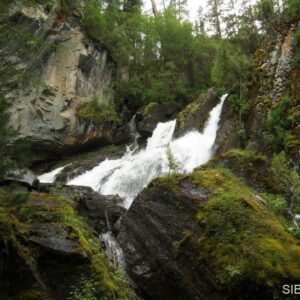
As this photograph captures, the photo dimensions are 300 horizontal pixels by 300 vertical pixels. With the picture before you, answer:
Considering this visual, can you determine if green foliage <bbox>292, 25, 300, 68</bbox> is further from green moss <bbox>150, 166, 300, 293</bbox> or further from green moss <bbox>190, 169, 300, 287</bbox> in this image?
green moss <bbox>190, 169, 300, 287</bbox>

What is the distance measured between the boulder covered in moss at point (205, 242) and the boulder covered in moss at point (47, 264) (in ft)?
3.50

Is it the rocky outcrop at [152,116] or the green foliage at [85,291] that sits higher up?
the rocky outcrop at [152,116]

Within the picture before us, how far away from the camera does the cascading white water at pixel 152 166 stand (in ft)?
60.1

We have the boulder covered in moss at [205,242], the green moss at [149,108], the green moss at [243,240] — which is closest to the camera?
the green moss at [243,240]

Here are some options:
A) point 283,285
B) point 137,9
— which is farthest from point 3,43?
point 137,9

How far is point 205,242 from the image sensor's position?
26.9ft

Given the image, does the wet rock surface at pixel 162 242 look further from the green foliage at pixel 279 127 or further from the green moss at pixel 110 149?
the green moss at pixel 110 149

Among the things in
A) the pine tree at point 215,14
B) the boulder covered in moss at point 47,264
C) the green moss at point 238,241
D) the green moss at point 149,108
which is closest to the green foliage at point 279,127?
the green moss at point 238,241

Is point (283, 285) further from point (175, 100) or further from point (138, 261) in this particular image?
point (175, 100)

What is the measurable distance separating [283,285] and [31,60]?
18802mm

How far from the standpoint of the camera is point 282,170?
11336mm

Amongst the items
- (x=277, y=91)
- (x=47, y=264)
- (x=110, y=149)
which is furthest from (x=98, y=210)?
(x=110, y=149)

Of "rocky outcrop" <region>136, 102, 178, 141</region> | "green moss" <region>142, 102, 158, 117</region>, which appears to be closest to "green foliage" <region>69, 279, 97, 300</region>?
"rocky outcrop" <region>136, 102, 178, 141</region>

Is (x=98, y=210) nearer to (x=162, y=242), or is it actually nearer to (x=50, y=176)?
(x=162, y=242)
